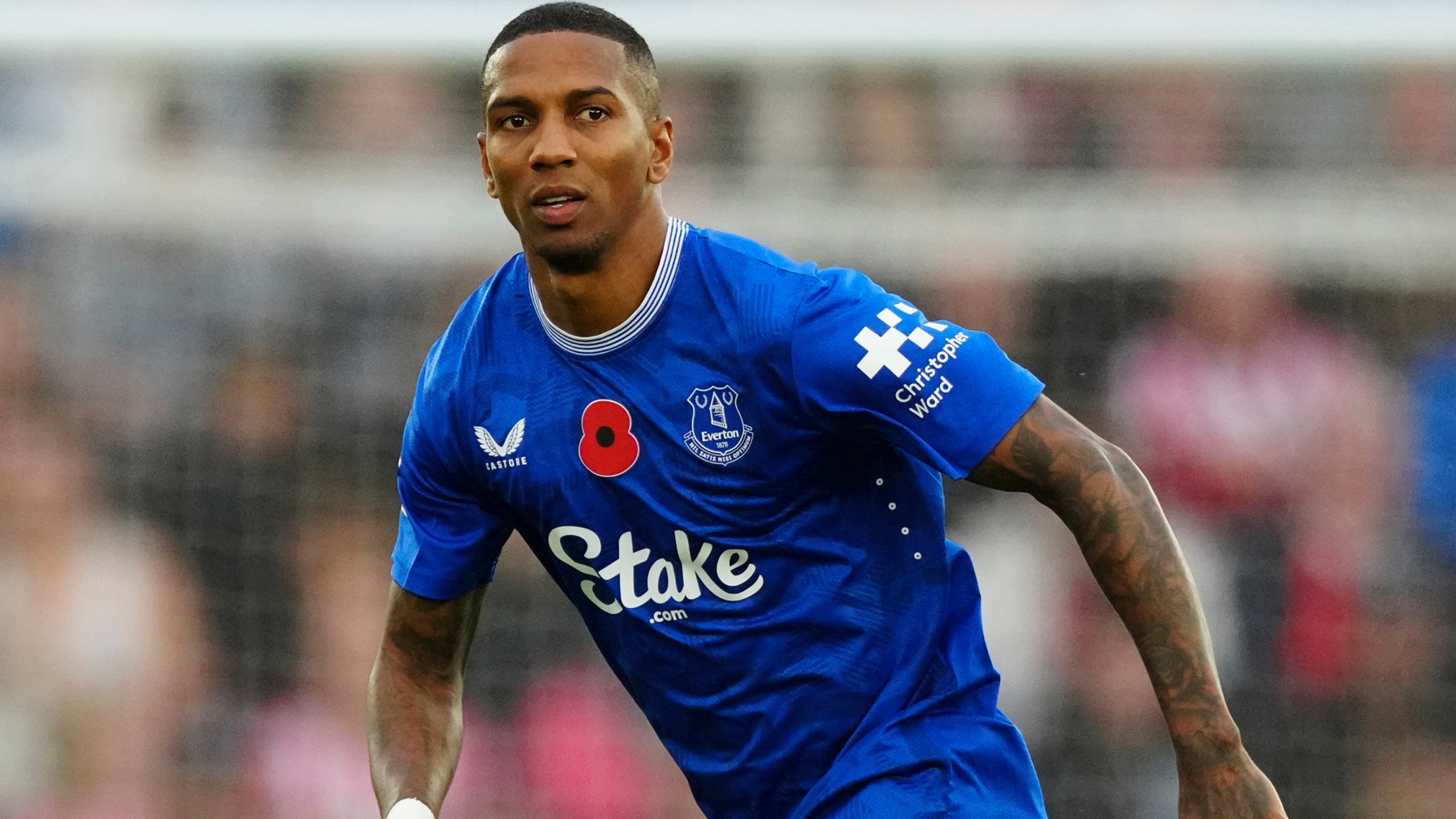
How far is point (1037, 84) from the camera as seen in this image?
6.70m

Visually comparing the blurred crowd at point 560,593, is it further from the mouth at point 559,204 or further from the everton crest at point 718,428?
the mouth at point 559,204

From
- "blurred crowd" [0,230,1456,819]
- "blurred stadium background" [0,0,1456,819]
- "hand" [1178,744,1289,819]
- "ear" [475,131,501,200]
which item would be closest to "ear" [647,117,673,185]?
"ear" [475,131,501,200]

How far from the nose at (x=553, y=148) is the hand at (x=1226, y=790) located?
137 cm

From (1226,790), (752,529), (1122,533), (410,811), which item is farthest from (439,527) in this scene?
(1226,790)

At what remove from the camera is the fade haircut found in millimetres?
3113

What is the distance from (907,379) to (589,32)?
2.70 ft

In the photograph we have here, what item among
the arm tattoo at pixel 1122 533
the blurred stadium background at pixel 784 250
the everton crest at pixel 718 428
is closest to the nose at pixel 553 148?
the everton crest at pixel 718 428

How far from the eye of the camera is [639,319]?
3.12 meters

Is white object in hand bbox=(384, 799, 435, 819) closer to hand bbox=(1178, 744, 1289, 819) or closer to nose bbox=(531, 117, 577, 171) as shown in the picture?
nose bbox=(531, 117, 577, 171)

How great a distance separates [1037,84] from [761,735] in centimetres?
410

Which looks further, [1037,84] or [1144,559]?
[1037,84]

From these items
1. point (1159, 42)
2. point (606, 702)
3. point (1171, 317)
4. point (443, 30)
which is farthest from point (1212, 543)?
point (443, 30)

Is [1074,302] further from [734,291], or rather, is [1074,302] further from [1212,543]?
[734,291]

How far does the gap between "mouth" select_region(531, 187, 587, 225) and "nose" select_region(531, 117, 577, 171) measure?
41 mm
